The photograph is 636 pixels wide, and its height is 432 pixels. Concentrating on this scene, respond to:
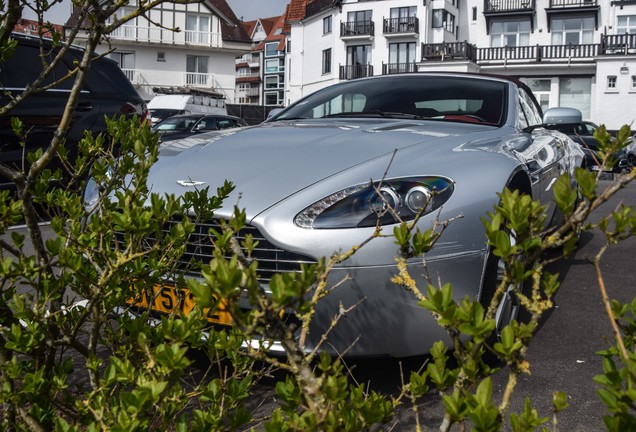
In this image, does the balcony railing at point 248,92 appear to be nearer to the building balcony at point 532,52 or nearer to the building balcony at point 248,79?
the building balcony at point 248,79

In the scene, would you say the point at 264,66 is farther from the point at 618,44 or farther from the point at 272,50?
the point at 618,44

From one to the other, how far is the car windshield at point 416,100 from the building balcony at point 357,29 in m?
41.0

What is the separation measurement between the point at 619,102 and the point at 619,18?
5614 millimetres

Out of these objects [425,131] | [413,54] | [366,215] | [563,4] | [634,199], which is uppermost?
[563,4]

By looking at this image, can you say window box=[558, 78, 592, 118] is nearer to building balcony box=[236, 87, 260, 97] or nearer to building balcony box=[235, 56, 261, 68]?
building balcony box=[235, 56, 261, 68]

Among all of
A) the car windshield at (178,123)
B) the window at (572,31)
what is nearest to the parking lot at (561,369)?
the car windshield at (178,123)

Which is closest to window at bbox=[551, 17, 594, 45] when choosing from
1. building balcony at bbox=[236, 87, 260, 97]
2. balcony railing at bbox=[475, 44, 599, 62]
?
balcony railing at bbox=[475, 44, 599, 62]

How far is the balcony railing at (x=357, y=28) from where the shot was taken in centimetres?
4425

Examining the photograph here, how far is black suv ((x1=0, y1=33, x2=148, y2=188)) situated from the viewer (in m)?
5.89

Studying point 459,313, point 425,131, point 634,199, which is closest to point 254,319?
point 459,313

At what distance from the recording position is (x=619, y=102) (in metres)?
37.0

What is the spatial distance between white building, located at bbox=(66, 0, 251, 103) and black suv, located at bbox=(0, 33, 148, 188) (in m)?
40.0

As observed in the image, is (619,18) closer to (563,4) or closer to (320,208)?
(563,4)

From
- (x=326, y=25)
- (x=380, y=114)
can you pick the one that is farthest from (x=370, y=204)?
(x=326, y=25)
